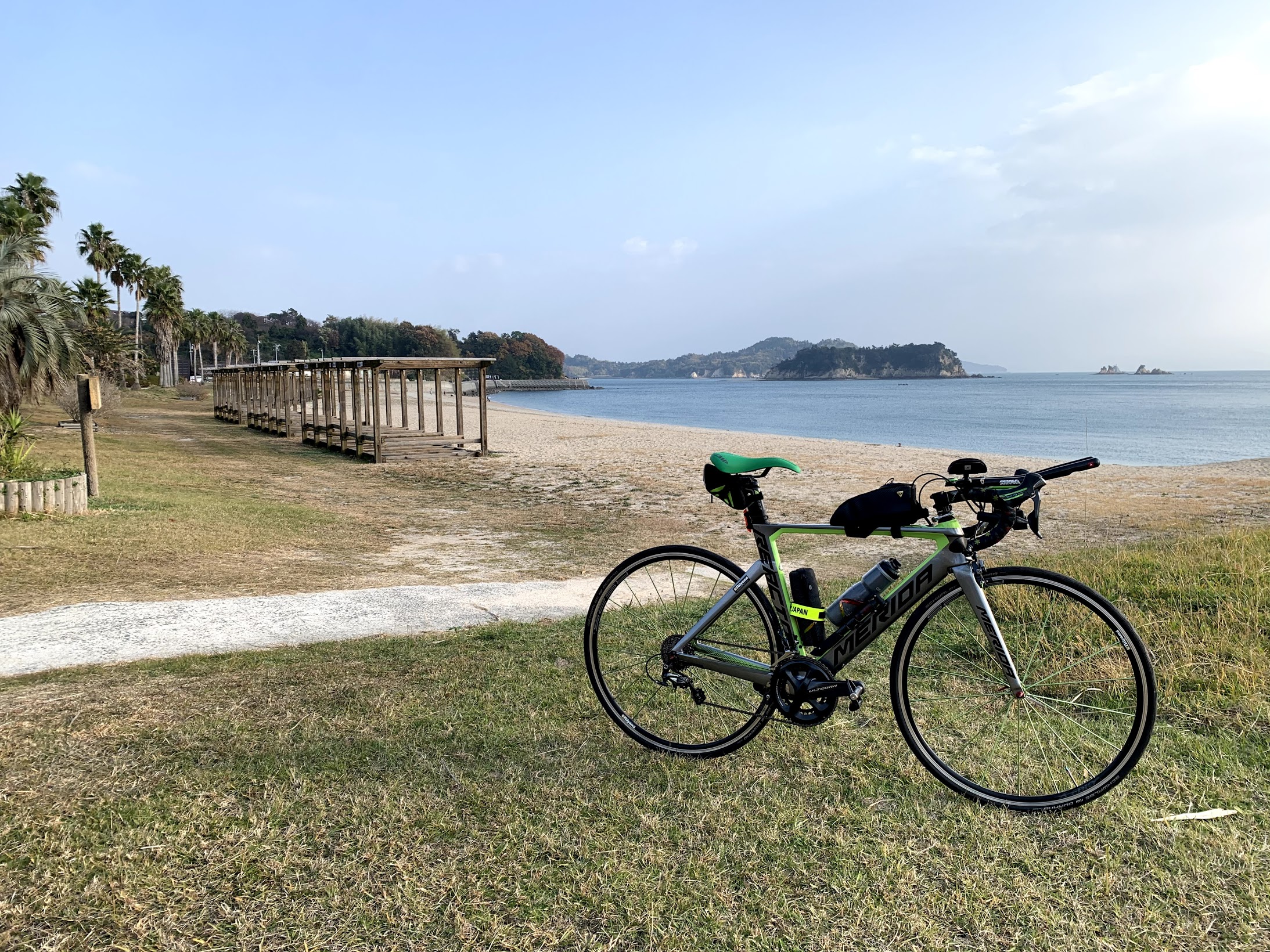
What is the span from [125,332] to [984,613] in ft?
217

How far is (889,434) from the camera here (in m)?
41.2

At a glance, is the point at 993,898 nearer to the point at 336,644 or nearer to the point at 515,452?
the point at 336,644

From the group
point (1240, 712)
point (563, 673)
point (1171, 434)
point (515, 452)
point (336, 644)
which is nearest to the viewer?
point (1240, 712)

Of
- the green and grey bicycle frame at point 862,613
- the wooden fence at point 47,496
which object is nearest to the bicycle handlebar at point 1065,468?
the green and grey bicycle frame at point 862,613

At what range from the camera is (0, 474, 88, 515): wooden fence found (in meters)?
8.84

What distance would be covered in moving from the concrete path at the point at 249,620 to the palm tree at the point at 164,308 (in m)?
64.3

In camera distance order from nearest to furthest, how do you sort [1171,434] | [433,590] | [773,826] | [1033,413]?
[773,826] → [433,590] → [1171,434] → [1033,413]

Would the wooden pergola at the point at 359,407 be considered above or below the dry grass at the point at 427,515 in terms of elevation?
above

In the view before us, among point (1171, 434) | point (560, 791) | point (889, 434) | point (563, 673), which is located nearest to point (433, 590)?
point (563, 673)

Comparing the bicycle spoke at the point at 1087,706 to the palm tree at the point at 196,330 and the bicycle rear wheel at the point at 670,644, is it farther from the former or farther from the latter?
the palm tree at the point at 196,330

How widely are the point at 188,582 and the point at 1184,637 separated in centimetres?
683

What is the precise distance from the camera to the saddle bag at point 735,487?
304cm

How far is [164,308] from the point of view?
210 ft

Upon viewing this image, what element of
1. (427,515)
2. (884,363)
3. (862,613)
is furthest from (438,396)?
(884,363)
